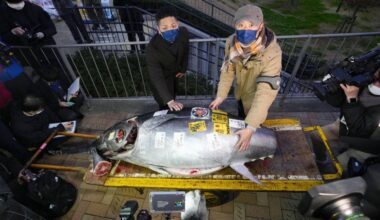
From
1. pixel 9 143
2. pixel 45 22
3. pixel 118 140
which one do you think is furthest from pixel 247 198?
pixel 45 22

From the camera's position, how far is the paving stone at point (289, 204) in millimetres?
2916

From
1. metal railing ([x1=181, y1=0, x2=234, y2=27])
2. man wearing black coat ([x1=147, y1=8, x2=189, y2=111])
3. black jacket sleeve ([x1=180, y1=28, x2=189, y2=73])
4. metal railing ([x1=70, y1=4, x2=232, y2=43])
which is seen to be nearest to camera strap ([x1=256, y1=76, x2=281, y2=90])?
man wearing black coat ([x1=147, y1=8, x2=189, y2=111])

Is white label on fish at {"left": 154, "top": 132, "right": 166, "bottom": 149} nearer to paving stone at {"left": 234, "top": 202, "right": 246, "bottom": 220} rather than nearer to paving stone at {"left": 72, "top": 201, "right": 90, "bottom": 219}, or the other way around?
paving stone at {"left": 234, "top": 202, "right": 246, "bottom": 220}

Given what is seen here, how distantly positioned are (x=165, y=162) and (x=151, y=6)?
22.0ft

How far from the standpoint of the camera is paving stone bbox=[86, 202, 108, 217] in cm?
296

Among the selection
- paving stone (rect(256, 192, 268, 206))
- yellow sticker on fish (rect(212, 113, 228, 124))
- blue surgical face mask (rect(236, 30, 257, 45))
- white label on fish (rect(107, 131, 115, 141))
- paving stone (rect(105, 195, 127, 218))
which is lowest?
paving stone (rect(105, 195, 127, 218))

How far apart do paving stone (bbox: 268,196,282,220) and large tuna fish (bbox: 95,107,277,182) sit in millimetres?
886

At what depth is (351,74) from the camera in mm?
2242

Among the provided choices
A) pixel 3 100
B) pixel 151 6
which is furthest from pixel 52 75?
pixel 151 6

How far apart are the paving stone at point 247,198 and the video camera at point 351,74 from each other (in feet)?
4.77

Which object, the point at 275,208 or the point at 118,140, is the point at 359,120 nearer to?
the point at 275,208

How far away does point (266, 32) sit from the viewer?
2105mm

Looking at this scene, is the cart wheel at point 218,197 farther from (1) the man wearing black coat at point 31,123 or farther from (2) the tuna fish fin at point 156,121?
(1) the man wearing black coat at point 31,123

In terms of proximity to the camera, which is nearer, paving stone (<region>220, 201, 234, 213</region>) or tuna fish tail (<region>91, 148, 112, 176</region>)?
tuna fish tail (<region>91, 148, 112, 176</region>)
